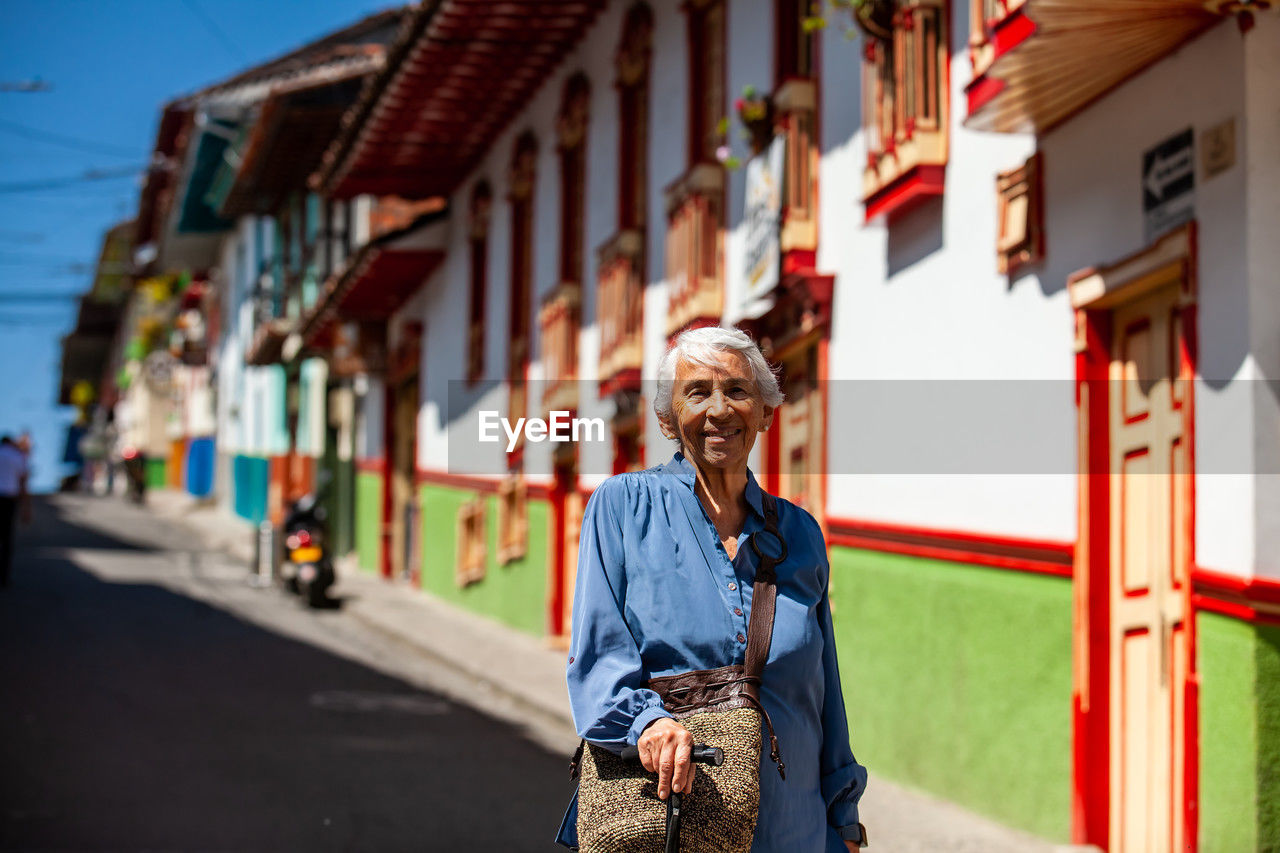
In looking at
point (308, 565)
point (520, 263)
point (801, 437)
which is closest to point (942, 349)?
point (801, 437)

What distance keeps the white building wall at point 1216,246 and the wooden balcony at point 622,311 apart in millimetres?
6845

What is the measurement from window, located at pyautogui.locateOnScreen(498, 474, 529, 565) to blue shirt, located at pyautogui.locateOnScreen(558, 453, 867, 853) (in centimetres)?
1297

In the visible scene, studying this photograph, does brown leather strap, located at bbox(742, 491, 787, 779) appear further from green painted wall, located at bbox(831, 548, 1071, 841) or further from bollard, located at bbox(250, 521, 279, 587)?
bollard, located at bbox(250, 521, 279, 587)

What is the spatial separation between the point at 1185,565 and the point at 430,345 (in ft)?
52.7

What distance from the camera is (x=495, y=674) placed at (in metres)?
12.9

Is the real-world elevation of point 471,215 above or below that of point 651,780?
above

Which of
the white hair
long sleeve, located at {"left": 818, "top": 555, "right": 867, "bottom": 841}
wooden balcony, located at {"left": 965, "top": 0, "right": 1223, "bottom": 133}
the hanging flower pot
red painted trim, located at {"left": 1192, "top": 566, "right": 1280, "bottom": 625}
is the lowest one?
long sleeve, located at {"left": 818, "top": 555, "right": 867, "bottom": 841}

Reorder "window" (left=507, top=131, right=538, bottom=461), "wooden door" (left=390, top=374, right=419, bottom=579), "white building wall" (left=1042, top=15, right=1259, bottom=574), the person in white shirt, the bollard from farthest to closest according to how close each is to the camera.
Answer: "wooden door" (left=390, top=374, right=419, bottom=579)
the bollard
the person in white shirt
"window" (left=507, top=131, right=538, bottom=461)
"white building wall" (left=1042, top=15, right=1259, bottom=574)

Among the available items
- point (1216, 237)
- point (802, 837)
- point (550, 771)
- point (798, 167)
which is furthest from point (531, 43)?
point (802, 837)

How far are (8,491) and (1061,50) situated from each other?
14.9 meters

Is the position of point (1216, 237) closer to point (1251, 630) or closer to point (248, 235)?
point (1251, 630)

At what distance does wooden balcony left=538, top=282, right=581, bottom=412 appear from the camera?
578 inches

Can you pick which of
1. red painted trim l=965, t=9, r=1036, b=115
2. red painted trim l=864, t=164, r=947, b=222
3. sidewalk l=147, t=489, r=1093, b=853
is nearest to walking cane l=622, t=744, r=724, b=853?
red painted trim l=965, t=9, r=1036, b=115

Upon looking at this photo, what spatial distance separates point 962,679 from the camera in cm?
776
